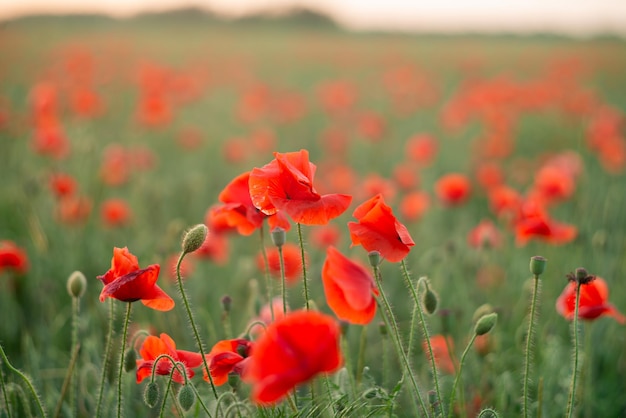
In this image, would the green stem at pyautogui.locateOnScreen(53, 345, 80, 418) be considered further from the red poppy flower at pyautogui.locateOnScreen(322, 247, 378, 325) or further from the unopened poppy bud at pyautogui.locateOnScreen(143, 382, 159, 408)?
the red poppy flower at pyautogui.locateOnScreen(322, 247, 378, 325)

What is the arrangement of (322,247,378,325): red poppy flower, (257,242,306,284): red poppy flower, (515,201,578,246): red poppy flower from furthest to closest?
(257,242,306,284): red poppy flower → (515,201,578,246): red poppy flower → (322,247,378,325): red poppy flower

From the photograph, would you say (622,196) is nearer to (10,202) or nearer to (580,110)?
(580,110)

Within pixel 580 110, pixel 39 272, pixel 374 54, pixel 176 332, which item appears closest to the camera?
pixel 176 332

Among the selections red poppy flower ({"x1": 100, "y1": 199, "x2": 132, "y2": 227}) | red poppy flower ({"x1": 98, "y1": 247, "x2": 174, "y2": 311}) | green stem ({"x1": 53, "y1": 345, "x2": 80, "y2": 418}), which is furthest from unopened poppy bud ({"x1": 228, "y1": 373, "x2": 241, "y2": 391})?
red poppy flower ({"x1": 100, "y1": 199, "x2": 132, "y2": 227})

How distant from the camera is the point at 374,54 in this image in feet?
48.3

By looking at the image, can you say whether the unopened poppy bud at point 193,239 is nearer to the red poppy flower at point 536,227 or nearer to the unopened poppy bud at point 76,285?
the unopened poppy bud at point 76,285

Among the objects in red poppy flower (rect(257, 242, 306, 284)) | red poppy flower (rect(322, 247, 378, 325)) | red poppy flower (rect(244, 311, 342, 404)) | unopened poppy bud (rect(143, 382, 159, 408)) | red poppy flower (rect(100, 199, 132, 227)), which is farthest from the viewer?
red poppy flower (rect(100, 199, 132, 227))

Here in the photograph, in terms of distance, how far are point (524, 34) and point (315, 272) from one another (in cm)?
2654

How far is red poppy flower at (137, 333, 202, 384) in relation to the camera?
1.38 meters

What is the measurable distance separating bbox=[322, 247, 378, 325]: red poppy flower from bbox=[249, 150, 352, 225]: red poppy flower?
0.15 metres

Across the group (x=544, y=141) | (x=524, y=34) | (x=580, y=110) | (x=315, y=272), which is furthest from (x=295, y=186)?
(x=524, y=34)

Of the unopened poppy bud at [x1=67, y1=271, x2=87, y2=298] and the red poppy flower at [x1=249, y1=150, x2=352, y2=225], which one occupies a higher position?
the red poppy flower at [x1=249, y1=150, x2=352, y2=225]

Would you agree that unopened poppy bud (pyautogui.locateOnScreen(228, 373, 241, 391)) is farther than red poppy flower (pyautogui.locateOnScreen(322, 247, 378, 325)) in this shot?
Yes

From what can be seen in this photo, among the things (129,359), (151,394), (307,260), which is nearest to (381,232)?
(151,394)
